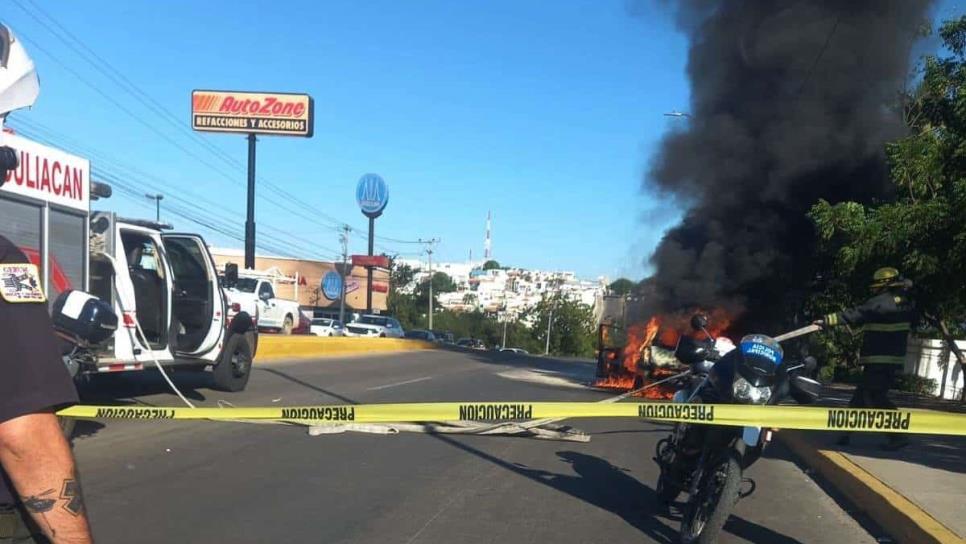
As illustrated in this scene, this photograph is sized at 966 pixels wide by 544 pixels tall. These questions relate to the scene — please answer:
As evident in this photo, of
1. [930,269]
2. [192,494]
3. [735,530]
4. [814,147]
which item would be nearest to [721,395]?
[735,530]

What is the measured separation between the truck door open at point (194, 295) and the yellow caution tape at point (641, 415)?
22.3ft

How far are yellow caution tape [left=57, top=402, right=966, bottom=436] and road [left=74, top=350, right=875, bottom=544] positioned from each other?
1.12 metres

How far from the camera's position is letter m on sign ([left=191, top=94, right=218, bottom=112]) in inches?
1684

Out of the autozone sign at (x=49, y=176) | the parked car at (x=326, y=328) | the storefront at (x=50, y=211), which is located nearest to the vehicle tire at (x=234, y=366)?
the storefront at (x=50, y=211)

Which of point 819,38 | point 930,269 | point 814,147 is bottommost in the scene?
point 930,269

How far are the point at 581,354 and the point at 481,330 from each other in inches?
664

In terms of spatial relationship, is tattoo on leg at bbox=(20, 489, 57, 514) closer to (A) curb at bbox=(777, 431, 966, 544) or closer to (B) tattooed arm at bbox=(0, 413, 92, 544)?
(B) tattooed arm at bbox=(0, 413, 92, 544)

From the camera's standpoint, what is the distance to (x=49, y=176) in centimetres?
830

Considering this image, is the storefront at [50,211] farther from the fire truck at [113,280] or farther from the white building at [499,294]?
the white building at [499,294]

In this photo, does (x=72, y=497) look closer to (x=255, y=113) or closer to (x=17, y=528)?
(x=17, y=528)

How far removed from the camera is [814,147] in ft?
56.9

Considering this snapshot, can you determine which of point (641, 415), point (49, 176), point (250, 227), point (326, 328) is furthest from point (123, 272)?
point (326, 328)

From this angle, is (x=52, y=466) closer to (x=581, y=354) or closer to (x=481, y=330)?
(x=581, y=354)

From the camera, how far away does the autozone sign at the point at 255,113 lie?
4231 cm
